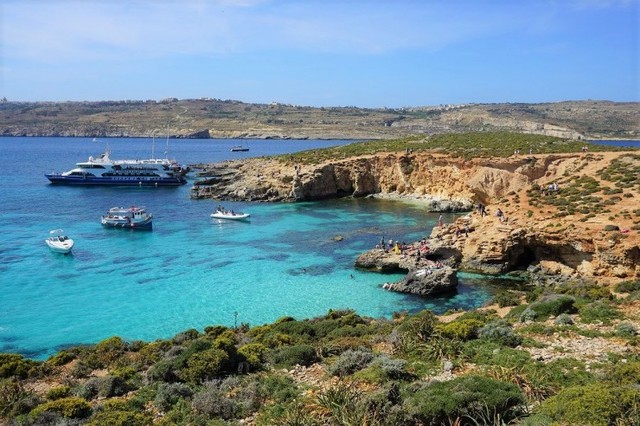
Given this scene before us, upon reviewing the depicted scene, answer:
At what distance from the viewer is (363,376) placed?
43.4ft

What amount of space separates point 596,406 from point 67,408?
36.5 ft

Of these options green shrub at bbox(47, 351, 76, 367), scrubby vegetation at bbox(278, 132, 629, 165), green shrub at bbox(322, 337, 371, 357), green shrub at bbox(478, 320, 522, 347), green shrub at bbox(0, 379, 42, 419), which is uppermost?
scrubby vegetation at bbox(278, 132, 629, 165)

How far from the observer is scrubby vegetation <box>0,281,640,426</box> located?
10352 mm

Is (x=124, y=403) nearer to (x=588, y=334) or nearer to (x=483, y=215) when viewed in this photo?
(x=588, y=334)

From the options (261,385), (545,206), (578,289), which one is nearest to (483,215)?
(545,206)

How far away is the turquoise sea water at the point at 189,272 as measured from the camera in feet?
84.8

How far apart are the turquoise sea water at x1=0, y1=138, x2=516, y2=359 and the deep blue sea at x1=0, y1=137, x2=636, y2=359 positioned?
9cm

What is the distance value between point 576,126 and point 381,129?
65525 mm

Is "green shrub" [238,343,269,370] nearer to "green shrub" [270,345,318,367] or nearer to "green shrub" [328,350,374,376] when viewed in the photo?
"green shrub" [270,345,318,367]

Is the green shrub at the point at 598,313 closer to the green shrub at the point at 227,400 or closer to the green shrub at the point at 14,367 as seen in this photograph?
the green shrub at the point at 227,400

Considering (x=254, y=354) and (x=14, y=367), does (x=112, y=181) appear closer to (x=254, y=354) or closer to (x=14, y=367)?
(x=14, y=367)

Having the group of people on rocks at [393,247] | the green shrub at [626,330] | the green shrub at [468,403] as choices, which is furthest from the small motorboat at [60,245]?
the green shrub at [626,330]

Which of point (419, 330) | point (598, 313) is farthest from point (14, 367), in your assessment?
point (598, 313)

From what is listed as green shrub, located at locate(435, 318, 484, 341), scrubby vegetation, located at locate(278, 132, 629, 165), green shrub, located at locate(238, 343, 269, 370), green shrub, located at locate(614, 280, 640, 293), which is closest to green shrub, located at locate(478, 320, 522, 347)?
green shrub, located at locate(435, 318, 484, 341)
